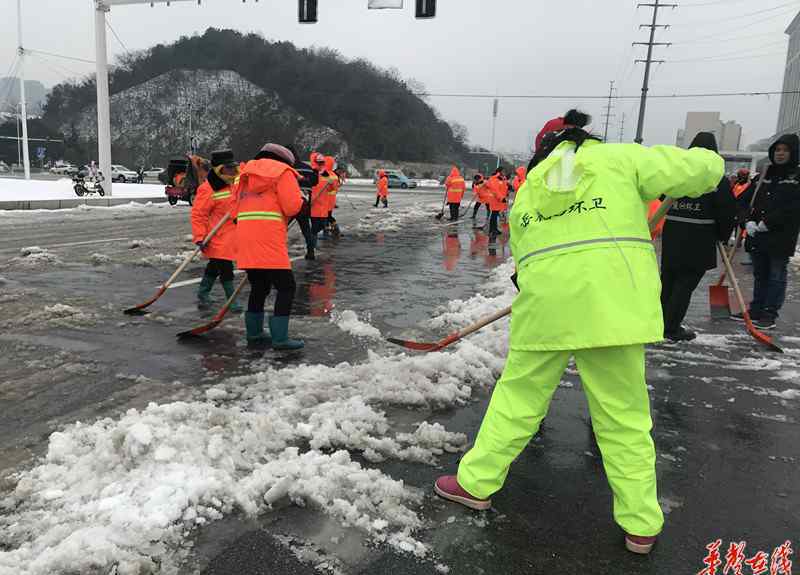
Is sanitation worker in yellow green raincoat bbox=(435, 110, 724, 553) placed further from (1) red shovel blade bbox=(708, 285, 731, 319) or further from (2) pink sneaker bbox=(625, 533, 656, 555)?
(1) red shovel blade bbox=(708, 285, 731, 319)

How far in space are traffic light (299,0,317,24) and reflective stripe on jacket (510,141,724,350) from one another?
15050 mm

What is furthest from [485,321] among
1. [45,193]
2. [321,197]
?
[45,193]

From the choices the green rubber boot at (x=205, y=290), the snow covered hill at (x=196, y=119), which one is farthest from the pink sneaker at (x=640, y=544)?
the snow covered hill at (x=196, y=119)

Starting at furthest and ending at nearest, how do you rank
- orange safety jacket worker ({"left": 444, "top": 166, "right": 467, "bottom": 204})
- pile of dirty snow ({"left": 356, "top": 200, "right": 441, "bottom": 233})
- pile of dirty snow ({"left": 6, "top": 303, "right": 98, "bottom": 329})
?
orange safety jacket worker ({"left": 444, "top": 166, "right": 467, "bottom": 204}) → pile of dirty snow ({"left": 356, "top": 200, "right": 441, "bottom": 233}) → pile of dirty snow ({"left": 6, "top": 303, "right": 98, "bottom": 329})

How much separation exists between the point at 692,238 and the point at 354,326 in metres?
3.10

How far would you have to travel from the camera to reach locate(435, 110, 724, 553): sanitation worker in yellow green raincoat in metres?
2.30

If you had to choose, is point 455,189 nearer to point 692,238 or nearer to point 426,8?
point 426,8

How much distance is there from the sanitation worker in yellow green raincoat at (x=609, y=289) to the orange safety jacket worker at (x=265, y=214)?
269cm

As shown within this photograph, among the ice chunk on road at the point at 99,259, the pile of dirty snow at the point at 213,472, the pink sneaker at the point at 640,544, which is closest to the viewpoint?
the pile of dirty snow at the point at 213,472

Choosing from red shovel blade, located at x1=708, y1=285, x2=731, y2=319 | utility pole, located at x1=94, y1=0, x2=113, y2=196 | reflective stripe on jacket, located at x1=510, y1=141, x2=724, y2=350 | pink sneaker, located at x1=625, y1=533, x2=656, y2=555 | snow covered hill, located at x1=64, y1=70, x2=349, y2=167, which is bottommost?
pink sneaker, located at x1=625, y1=533, x2=656, y2=555

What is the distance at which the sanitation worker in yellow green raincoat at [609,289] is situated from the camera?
7.55 feet

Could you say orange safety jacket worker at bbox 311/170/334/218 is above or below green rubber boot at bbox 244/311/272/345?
above

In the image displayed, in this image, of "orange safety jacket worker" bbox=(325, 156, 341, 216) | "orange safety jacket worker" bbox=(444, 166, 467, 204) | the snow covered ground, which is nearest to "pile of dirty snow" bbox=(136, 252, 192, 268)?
"orange safety jacket worker" bbox=(325, 156, 341, 216)

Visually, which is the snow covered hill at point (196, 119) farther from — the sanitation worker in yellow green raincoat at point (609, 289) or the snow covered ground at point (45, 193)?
the sanitation worker in yellow green raincoat at point (609, 289)
